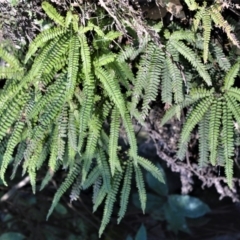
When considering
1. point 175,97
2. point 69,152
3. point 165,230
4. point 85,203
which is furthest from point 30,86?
point 165,230

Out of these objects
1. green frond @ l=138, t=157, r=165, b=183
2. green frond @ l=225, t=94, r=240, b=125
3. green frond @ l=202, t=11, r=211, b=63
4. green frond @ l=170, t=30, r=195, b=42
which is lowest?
green frond @ l=138, t=157, r=165, b=183

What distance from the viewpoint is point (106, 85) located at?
210cm

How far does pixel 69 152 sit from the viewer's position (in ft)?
8.16

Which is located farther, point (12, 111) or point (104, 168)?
point (104, 168)

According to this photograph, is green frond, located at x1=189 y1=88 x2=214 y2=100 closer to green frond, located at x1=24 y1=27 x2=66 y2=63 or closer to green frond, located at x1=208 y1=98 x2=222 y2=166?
green frond, located at x1=208 y1=98 x2=222 y2=166

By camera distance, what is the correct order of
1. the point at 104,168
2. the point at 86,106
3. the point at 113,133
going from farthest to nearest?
1. the point at 104,168
2. the point at 113,133
3. the point at 86,106

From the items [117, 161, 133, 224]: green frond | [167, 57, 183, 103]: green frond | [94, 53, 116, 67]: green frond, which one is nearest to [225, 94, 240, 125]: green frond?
[167, 57, 183, 103]: green frond

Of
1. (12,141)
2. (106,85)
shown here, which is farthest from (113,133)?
(12,141)

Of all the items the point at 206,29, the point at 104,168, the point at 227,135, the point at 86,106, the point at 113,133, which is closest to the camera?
the point at 206,29

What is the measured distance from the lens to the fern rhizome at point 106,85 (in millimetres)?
2064

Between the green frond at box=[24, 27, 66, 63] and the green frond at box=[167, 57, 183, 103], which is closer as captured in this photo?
the green frond at box=[24, 27, 66, 63]

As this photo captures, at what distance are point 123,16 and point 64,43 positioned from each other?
1.13 ft

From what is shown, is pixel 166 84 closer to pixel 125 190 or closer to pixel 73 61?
pixel 73 61

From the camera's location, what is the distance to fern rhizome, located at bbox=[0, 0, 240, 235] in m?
2.06
